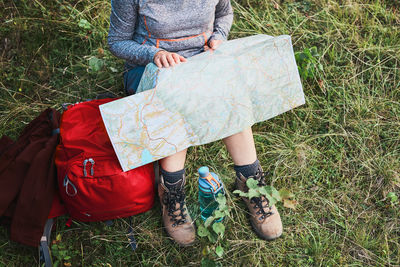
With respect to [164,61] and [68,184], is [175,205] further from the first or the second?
[164,61]

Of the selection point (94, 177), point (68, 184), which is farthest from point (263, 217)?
point (68, 184)

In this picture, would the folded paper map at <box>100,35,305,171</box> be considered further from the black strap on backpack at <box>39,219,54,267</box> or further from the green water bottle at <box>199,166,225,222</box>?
the black strap on backpack at <box>39,219,54,267</box>

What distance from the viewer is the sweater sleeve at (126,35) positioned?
177 cm

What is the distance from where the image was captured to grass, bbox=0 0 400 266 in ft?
6.25

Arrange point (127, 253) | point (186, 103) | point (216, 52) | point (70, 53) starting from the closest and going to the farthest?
point (186, 103) < point (216, 52) < point (127, 253) < point (70, 53)

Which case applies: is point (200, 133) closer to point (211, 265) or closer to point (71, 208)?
point (211, 265)

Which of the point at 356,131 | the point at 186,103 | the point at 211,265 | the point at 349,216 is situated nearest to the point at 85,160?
the point at 186,103

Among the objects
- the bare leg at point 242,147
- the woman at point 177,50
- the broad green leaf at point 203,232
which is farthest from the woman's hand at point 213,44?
the broad green leaf at point 203,232

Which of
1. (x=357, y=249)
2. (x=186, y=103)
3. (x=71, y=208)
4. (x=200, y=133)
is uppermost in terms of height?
(x=186, y=103)

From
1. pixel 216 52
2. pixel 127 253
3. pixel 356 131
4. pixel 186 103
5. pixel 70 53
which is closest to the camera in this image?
pixel 186 103

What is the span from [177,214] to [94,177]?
49 cm

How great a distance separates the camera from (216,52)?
1.79 meters

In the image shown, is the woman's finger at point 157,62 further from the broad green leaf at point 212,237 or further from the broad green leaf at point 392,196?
the broad green leaf at point 392,196

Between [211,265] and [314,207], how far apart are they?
2.37 ft
